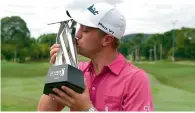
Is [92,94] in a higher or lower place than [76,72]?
lower

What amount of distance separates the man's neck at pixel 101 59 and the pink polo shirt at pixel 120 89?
0.03 meters

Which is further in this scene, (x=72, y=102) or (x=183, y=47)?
(x=183, y=47)

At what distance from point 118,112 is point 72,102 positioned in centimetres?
19

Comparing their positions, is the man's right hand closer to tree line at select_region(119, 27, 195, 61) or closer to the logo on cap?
the logo on cap

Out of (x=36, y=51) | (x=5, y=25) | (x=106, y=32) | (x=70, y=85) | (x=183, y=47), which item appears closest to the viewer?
(x=70, y=85)

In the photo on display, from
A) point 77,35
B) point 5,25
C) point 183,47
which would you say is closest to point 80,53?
point 77,35

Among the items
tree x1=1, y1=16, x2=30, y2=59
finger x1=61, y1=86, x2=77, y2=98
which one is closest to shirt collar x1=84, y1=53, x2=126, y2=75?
finger x1=61, y1=86, x2=77, y2=98

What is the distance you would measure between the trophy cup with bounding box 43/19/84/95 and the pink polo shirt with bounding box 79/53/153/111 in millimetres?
195

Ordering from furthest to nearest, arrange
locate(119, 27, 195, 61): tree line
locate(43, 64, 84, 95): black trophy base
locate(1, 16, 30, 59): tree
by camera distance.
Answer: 1. locate(119, 27, 195, 61): tree line
2. locate(1, 16, 30, 59): tree
3. locate(43, 64, 84, 95): black trophy base

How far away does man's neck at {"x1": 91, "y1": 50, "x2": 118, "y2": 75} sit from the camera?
1517 millimetres

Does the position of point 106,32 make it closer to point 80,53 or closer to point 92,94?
point 80,53

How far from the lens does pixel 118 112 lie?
4.52ft

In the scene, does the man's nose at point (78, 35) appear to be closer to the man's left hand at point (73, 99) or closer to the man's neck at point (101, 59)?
the man's neck at point (101, 59)

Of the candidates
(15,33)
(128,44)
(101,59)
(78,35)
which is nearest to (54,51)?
(78,35)
